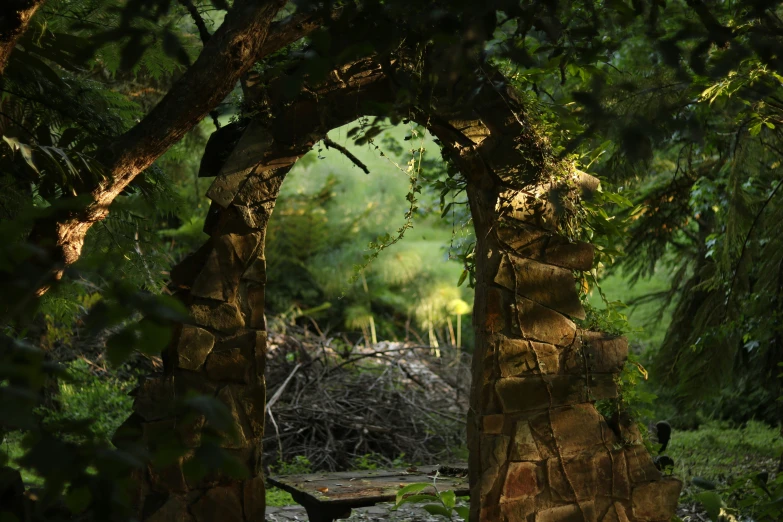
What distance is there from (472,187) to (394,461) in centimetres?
363

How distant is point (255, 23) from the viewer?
2.32 meters

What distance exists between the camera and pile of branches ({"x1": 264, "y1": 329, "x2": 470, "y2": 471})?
6.22 m

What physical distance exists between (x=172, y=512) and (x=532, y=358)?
4.08 feet

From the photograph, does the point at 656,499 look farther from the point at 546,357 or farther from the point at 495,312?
the point at 495,312

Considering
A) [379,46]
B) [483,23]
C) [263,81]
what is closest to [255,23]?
[263,81]

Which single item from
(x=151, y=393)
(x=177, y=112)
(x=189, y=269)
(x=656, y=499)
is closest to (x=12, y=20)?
(x=177, y=112)

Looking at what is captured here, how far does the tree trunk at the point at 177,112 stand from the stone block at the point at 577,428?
1.48 m

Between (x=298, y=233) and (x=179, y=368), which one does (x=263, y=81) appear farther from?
(x=298, y=233)

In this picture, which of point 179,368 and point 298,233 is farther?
point 298,233

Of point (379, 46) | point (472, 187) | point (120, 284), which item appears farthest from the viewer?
point (472, 187)

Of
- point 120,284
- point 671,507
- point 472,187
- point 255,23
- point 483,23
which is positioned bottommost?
point 671,507

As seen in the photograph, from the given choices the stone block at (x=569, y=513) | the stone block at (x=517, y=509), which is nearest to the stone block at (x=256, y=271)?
the stone block at (x=517, y=509)

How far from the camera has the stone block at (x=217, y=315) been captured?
8.80ft

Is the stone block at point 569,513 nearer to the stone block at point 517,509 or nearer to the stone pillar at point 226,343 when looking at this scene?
the stone block at point 517,509
